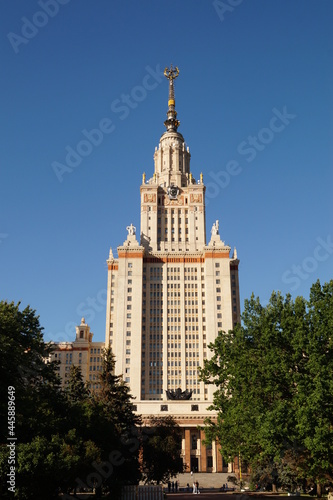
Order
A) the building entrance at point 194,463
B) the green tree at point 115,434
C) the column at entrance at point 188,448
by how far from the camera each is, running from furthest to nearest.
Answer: the building entrance at point 194,463 → the column at entrance at point 188,448 → the green tree at point 115,434

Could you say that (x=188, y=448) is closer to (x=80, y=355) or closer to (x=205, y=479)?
(x=205, y=479)

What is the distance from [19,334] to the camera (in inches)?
1657

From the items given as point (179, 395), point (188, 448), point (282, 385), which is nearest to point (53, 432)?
point (282, 385)

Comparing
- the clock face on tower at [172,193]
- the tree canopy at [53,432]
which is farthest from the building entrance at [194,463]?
the clock face on tower at [172,193]

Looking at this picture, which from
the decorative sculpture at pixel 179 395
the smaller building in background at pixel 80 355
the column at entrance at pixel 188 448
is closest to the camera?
the column at entrance at pixel 188 448

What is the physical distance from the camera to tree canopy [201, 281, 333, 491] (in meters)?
36.2

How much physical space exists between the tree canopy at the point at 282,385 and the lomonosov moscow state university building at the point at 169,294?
5846 centimetres

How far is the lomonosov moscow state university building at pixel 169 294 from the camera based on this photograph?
113m

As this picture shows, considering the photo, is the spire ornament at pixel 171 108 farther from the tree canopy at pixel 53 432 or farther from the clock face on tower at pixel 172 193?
the tree canopy at pixel 53 432

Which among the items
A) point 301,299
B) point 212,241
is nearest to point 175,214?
point 212,241

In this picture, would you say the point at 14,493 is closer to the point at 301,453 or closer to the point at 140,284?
the point at 301,453

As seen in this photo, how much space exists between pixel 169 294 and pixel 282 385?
267 feet

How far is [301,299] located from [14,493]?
25.9m

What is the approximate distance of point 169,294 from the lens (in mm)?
121500
